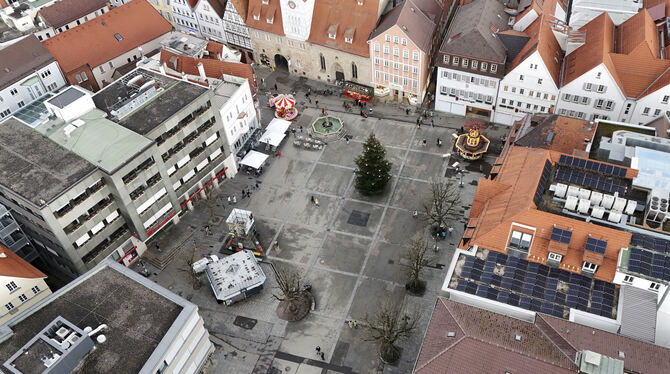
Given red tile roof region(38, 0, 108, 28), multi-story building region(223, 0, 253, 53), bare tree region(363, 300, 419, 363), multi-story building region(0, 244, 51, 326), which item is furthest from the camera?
red tile roof region(38, 0, 108, 28)

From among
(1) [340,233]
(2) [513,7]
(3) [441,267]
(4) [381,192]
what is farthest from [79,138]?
(2) [513,7]

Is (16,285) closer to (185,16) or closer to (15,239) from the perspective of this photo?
(15,239)

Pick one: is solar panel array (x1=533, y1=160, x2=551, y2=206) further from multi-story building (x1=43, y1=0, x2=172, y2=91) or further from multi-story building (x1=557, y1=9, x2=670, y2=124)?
multi-story building (x1=43, y1=0, x2=172, y2=91)

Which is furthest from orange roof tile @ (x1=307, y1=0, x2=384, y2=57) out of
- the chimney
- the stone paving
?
the chimney

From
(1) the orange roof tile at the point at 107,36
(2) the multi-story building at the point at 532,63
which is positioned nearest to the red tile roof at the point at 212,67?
(1) the orange roof tile at the point at 107,36

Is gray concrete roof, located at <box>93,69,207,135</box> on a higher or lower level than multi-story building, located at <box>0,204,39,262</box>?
higher

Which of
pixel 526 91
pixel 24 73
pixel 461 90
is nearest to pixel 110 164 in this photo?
pixel 24 73

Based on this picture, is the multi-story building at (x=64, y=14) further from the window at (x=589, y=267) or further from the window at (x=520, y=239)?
the window at (x=589, y=267)

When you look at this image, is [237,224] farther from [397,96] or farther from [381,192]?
[397,96]
